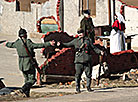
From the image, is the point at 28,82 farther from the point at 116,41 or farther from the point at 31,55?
the point at 116,41

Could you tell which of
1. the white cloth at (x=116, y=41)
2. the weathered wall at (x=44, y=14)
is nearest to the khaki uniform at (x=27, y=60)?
the white cloth at (x=116, y=41)

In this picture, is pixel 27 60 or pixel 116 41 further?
pixel 116 41

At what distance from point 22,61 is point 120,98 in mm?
2621

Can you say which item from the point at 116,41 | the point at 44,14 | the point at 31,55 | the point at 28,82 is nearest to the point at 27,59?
the point at 31,55

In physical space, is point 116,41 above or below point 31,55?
above

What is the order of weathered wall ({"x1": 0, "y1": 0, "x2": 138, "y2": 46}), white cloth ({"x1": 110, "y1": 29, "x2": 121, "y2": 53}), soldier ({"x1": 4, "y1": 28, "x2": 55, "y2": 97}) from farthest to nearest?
1. weathered wall ({"x1": 0, "y1": 0, "x2": 138, "y2": 46})
2. white cloth ({"x1": 110, "y1": 29, "x2": 121, "y2": 53})
3. soldier ({"x1": 4, "y1": 28, "x2": 55, "y2": 97})

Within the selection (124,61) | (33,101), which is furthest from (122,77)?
(33,101)

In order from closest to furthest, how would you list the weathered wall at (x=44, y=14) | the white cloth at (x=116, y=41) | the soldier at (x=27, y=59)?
the soldier at (x=27, y=59)
the white cloth at (x=116, y=41)
the weathered wall at (x=44, y=14)

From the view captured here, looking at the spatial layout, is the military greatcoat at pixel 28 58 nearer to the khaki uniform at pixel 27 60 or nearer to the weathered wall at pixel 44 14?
the khaki uniform at pixel 27 60

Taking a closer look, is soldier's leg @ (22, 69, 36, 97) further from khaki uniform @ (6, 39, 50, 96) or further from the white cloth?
the white cloth

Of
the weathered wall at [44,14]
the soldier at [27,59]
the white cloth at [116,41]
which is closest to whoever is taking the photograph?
the soldier at [27,59]

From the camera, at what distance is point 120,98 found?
27.7 feet

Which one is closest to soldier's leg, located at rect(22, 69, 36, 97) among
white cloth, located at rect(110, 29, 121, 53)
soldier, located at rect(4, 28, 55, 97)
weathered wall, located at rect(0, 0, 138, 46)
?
soldier, located at rect(4, 28, 55, 97)

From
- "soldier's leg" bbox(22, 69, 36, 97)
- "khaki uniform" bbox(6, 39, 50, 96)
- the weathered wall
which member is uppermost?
the weathered wall
